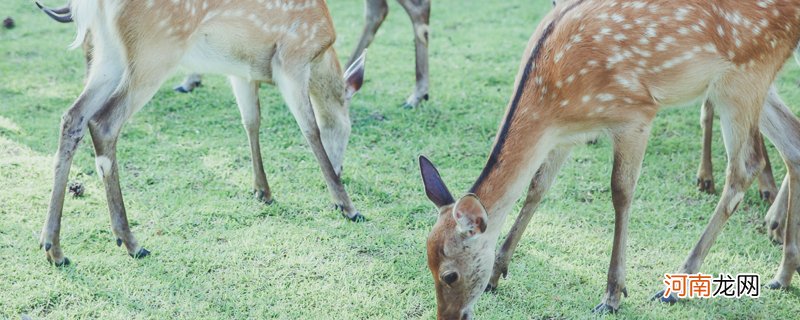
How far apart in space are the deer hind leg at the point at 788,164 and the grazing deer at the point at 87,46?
384cm

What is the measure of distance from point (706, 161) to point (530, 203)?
5.62ft

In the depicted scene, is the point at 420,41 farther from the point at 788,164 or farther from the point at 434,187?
the point at 434,187

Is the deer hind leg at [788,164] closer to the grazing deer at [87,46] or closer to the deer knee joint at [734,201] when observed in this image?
the deer knee joint at [734,201]

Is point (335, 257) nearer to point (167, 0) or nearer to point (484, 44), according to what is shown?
point (167, 0)

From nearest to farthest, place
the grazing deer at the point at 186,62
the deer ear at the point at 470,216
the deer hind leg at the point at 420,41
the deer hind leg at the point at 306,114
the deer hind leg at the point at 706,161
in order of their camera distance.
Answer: the deer ear at the point at 470,216 < the grazing deer at the point at 186,62 < the deer hind leg at the point at 306,114 < the deer hind leg at the point at 706,161 < the deer hind leg at the point at 420,41

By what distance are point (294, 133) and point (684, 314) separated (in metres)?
3.29

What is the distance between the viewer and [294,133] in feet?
21.5

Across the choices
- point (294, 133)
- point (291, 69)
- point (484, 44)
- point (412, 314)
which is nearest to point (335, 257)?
point (412, 314)

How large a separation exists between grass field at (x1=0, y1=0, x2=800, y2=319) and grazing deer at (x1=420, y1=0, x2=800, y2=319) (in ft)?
1.44

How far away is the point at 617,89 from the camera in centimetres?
407

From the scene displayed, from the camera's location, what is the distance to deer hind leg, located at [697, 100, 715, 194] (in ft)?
18.2

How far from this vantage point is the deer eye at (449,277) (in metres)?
3.75

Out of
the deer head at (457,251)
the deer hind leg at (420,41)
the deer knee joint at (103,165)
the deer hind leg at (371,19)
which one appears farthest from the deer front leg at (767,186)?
the deer knee joint at (103,165)

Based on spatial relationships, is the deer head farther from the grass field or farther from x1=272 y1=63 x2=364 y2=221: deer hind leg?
x1=272 y1=63 x2=364 y2=221: deer hind leg
